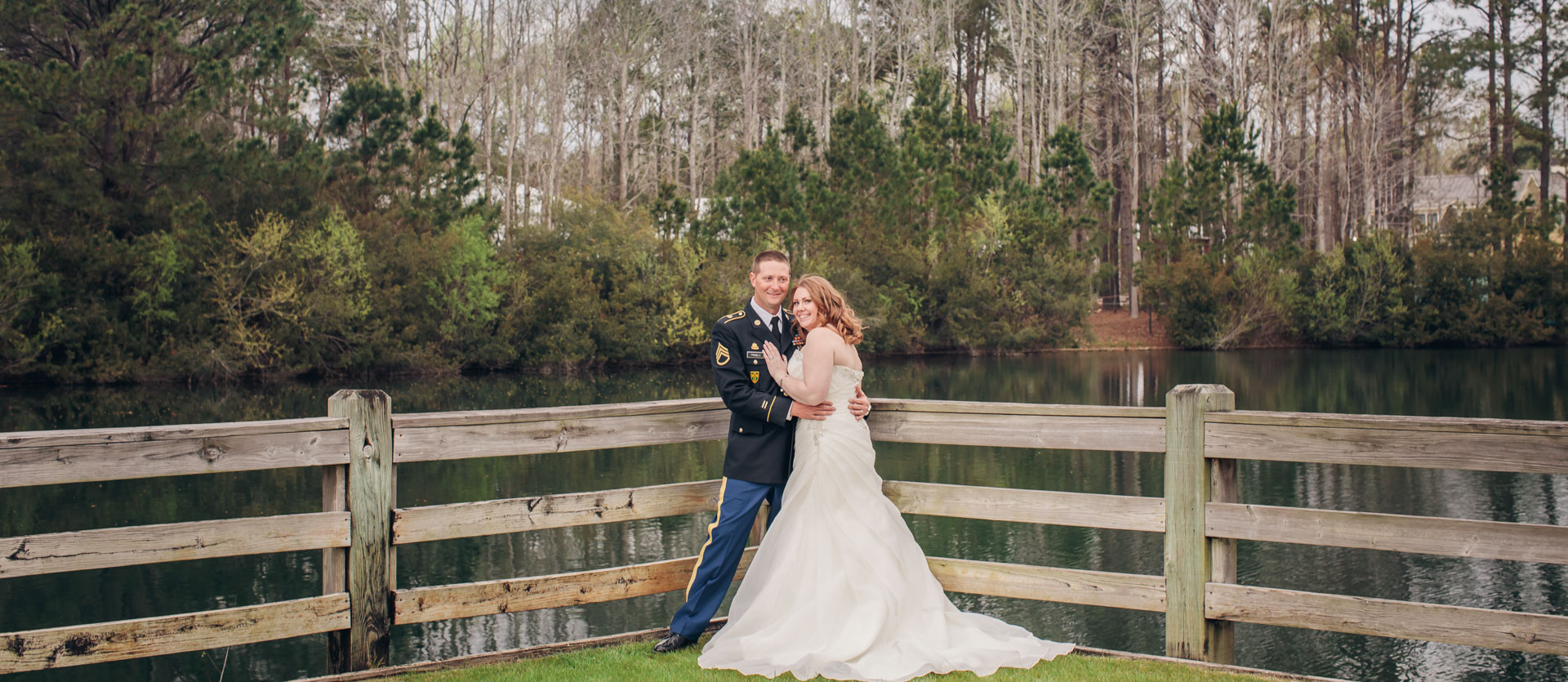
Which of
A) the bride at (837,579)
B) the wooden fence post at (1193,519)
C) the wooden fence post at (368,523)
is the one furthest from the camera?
the wooden fence post at (1193,519)

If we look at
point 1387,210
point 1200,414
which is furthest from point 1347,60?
point 1200,414

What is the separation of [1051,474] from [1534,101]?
146 ft

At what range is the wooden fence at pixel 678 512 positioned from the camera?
3883mm

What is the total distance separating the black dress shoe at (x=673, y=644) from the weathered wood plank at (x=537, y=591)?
0.22 m


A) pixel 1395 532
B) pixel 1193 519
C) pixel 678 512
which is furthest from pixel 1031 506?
pixel 678 512

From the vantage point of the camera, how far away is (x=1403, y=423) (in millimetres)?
4156

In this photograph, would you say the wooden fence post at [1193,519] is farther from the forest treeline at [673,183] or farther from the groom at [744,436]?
the forest treeline at [673,183]

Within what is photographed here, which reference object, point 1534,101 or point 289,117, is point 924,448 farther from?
point 1534,101

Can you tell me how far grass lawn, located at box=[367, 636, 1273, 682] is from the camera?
4.23 m

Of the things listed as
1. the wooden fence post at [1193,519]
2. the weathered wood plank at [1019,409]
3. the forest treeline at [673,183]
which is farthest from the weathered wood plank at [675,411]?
the forest treeline at [673,183]

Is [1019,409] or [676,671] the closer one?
[676,671]

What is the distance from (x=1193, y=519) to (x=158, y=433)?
3848 mm

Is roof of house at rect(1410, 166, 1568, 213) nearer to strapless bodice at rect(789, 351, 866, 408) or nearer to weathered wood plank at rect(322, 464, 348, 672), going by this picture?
strapless bodice at rect(789, 351, 866, 408)

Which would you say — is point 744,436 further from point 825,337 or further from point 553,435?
point 553,435
